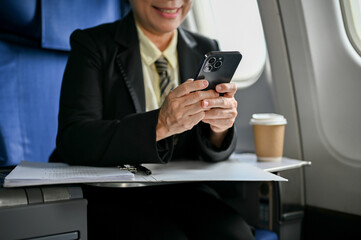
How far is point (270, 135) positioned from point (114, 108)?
2.07 ft

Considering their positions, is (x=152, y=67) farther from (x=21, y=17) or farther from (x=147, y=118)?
(x=21, y=17)

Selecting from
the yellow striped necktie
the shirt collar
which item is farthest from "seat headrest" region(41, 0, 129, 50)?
the yellow striped necktie

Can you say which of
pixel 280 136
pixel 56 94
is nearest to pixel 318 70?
pixel 280 136

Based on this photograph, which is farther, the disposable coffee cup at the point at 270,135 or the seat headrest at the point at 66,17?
the seat headrest at the point at 66,17

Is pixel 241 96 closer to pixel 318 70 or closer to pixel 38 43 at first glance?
pixel 318 70

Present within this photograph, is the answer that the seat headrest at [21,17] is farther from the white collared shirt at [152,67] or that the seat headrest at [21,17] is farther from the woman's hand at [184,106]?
the woman's hand at [184,106]

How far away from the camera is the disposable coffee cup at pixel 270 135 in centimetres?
159

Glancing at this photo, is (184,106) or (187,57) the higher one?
(187,57)

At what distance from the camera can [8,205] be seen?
877mm

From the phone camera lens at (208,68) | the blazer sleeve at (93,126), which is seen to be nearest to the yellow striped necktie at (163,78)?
the blazer sleeve at (93,126)

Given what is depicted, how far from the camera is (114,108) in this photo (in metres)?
1.54

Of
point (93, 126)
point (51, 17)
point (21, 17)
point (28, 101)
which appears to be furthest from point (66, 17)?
point (93, 126)

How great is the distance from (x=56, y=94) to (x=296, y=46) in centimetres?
114

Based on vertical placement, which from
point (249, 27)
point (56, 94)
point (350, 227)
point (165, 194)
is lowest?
point (350, 227)
